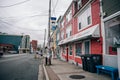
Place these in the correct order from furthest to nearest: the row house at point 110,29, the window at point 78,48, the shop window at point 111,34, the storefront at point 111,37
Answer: the window at point 78,48, the shop window at point 111,34, the storefront at point 111,37, the row house at point 110,29

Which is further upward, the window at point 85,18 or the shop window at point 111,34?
the window at point 85,18

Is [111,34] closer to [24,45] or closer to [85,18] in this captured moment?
[85,18]

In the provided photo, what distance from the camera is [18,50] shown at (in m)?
86.0

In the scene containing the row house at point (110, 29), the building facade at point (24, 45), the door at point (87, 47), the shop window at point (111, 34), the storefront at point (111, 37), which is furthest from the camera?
the building facade at point (24, 45)

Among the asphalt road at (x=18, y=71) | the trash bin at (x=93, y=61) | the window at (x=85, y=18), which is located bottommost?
the asphalt road at (x=18, y=71)

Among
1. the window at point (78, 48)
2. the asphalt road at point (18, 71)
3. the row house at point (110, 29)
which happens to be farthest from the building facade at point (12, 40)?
the row house at point (110, 29)

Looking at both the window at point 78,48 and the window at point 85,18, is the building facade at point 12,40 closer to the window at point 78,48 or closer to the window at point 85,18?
the window at point 78,48

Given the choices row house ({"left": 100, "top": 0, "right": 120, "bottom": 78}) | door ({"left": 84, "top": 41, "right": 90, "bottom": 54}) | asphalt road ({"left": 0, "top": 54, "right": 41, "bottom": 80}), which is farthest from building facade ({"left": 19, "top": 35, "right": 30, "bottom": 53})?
row house ({"left": 100, "top": 0, "right": 120, "bottom": 78})

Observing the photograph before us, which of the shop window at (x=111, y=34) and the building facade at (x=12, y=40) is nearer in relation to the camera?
the shop window at (x=111, y=34)

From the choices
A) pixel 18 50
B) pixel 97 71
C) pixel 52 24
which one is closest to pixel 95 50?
pixel 97 71

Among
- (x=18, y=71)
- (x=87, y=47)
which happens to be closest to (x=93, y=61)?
(x=87, y=47)

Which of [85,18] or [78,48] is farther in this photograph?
[78,48]

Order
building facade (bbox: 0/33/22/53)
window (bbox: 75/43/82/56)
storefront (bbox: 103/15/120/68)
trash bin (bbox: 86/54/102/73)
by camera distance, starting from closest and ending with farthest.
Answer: storefront (bbox: 103/15/120/68) → trash bin (bbox: 86/54/102/73) → window (bbox: 75/43/82/56) → building facade (bbox: 0/33/22/53)

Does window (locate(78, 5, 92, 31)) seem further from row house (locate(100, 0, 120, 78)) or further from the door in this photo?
row house (locate(100, 0, 120, 78))
